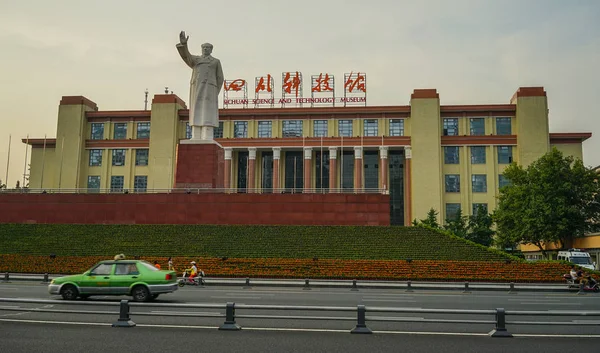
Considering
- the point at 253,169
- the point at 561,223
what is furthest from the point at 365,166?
the point at 561,223

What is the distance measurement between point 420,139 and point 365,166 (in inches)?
270

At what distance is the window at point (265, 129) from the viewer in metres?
60.8

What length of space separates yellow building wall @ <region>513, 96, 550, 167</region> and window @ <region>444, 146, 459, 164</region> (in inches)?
240

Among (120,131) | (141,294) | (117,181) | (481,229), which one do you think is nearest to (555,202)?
(481,229)

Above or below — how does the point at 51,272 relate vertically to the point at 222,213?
below

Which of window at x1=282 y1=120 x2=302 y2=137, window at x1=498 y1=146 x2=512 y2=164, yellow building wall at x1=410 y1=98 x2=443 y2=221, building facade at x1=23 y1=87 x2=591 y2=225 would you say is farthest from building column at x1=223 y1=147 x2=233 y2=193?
window at x1=498 y1=146 x2=512 y2=164

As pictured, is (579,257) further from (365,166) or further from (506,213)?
(365,166)

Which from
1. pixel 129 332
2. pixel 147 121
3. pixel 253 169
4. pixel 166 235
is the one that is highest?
pixel 147 121

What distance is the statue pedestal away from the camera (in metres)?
34.6

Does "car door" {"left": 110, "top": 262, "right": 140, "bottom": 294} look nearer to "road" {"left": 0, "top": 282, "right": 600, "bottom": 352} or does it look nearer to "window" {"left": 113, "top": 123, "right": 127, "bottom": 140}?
"road" {"left": 0, "top": 282, "right": 600, "bottom": 352}

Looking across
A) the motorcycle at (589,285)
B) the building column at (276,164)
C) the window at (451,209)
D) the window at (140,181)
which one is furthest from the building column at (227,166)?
the motorcycle at (589,285)

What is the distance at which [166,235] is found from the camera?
32719mm

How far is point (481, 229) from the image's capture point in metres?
50.4

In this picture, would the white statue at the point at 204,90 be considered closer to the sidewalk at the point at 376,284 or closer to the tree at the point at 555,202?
the sidewalk at the point at 376,284
